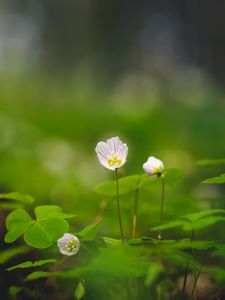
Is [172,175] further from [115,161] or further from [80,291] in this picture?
[80,291]

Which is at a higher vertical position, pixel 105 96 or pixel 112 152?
pixel 105 96

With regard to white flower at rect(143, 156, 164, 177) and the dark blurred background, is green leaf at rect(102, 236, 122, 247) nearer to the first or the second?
white flower at rect(143, 156, 164, 177)

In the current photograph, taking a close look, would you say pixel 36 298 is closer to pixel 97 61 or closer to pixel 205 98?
pixel 205 98

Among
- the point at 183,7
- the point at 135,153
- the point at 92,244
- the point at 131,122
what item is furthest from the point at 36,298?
the point at 183,7

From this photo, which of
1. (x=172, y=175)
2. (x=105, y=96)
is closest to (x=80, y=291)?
(x=172, y=175)

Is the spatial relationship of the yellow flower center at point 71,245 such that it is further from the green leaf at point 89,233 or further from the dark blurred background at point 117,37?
the dark blurred background at point 117,37

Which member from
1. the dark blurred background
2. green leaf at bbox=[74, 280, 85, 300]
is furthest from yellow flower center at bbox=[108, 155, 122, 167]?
the dark blurred background
